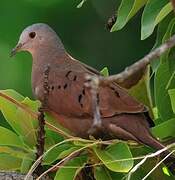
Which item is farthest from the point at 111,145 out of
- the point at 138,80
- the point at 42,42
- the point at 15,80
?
the point at 15,80

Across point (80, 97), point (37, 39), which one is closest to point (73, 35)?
point (37, 39)

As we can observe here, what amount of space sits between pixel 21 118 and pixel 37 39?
0.52 metres

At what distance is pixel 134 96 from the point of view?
2.04 m

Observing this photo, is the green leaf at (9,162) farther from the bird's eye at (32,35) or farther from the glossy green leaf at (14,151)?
the bird's eye at (32,35)

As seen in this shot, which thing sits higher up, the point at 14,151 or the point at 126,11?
the point at 126,11

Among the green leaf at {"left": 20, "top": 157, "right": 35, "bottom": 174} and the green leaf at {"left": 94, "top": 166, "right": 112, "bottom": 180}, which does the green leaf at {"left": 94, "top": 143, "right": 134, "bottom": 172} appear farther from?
the green leaf at {"left": 20, "top": 157, "right": 35, "bottom": 174}

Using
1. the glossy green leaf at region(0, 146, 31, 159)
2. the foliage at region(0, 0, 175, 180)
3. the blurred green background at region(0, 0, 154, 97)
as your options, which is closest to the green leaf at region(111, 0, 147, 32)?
the foliage at region(0, 0, 175, 180)

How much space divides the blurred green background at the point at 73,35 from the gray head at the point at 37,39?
1.30m

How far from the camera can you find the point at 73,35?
14.6ft

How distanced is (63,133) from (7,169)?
0.51 ft

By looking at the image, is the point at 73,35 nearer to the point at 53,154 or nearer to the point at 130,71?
the point at 53,154

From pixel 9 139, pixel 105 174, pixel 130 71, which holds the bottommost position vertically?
pixel 105 174

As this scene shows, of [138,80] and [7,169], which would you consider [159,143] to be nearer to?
[138,80]

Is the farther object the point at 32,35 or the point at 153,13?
the point at 32,35
